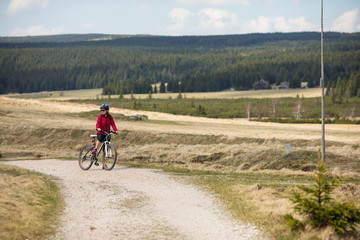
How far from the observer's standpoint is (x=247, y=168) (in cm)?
2472

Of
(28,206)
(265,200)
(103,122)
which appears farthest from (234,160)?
(28,206)

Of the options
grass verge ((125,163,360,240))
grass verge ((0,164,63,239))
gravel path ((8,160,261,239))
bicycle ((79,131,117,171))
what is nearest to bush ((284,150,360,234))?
grass verge ((125,163,360,240))

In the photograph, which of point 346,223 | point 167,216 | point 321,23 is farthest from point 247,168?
point 346,223

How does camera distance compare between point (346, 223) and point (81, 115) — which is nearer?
point (346, 223)

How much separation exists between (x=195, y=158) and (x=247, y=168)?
3966 millimetres

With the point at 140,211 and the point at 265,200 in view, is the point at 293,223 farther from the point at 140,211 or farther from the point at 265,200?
the point at 140,211

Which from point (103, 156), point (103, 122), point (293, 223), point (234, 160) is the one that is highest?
point (103, 122)

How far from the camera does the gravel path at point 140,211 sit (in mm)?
10000

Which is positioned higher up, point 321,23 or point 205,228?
point 321,23

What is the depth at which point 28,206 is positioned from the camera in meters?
11.8

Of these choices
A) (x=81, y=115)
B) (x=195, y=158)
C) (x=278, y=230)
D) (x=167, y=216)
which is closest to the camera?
(x=278, y=230)

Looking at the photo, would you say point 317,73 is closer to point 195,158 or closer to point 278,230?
point 195,158

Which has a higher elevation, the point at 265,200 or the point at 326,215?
the point at 326,215

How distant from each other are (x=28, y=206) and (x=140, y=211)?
8.14ft
